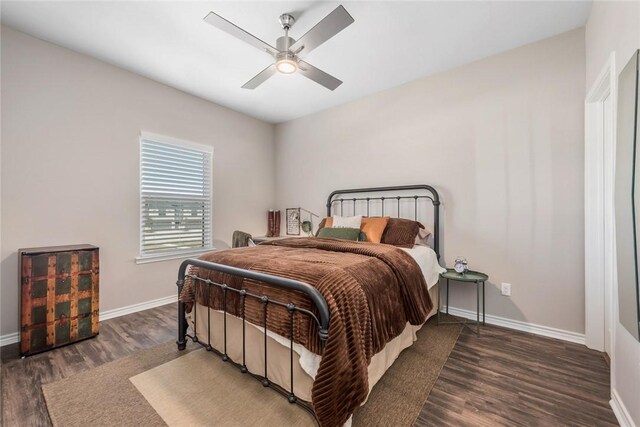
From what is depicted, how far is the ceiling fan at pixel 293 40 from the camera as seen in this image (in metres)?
1.76

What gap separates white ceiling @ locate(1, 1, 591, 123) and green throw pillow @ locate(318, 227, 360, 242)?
1.82 m

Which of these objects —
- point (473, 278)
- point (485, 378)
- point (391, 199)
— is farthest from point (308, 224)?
point (485, 378)

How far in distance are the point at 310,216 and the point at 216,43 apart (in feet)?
8.57

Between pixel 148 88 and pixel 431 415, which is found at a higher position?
pixel 148 88

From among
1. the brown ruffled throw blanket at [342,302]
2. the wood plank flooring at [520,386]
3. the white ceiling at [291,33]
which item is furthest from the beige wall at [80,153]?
the wood plank flooring at [520,386]

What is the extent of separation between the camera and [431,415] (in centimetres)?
151

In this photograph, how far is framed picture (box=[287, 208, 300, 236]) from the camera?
450cm

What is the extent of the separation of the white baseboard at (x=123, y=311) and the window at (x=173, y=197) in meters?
0.55

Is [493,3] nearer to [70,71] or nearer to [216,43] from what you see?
[216,43]

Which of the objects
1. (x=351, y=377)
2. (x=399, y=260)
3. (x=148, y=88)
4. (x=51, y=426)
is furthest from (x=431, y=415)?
(x=148, y=88)

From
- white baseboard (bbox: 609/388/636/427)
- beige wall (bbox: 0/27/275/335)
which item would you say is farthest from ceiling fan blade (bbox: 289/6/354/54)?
white baseboard (bbox: 609/388/636/427)

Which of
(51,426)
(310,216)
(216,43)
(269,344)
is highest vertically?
(216,43)

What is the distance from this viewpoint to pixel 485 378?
1.84 meters

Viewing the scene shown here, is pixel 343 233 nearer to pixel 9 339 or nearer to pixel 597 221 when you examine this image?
pixel 597 221
